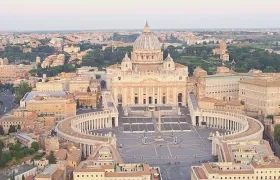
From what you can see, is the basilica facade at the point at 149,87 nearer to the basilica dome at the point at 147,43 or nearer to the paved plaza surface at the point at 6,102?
the basilica dome at the point at 147,43

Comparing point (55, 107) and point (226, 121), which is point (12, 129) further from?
point (226, 121)

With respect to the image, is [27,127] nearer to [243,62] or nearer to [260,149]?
[260,149]

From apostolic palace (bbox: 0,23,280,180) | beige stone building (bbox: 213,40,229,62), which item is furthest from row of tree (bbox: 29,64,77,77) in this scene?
beige stone building (bbox: 213,40,229,62)

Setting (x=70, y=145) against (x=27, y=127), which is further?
(x=27, y=127)

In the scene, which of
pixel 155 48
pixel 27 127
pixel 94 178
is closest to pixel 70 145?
pixel 27 127

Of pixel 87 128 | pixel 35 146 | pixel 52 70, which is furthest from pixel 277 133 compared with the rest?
pixel 52 70

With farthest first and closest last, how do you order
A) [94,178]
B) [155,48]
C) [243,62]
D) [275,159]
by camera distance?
[243,62], [155,48], [275,159], [94,178]
